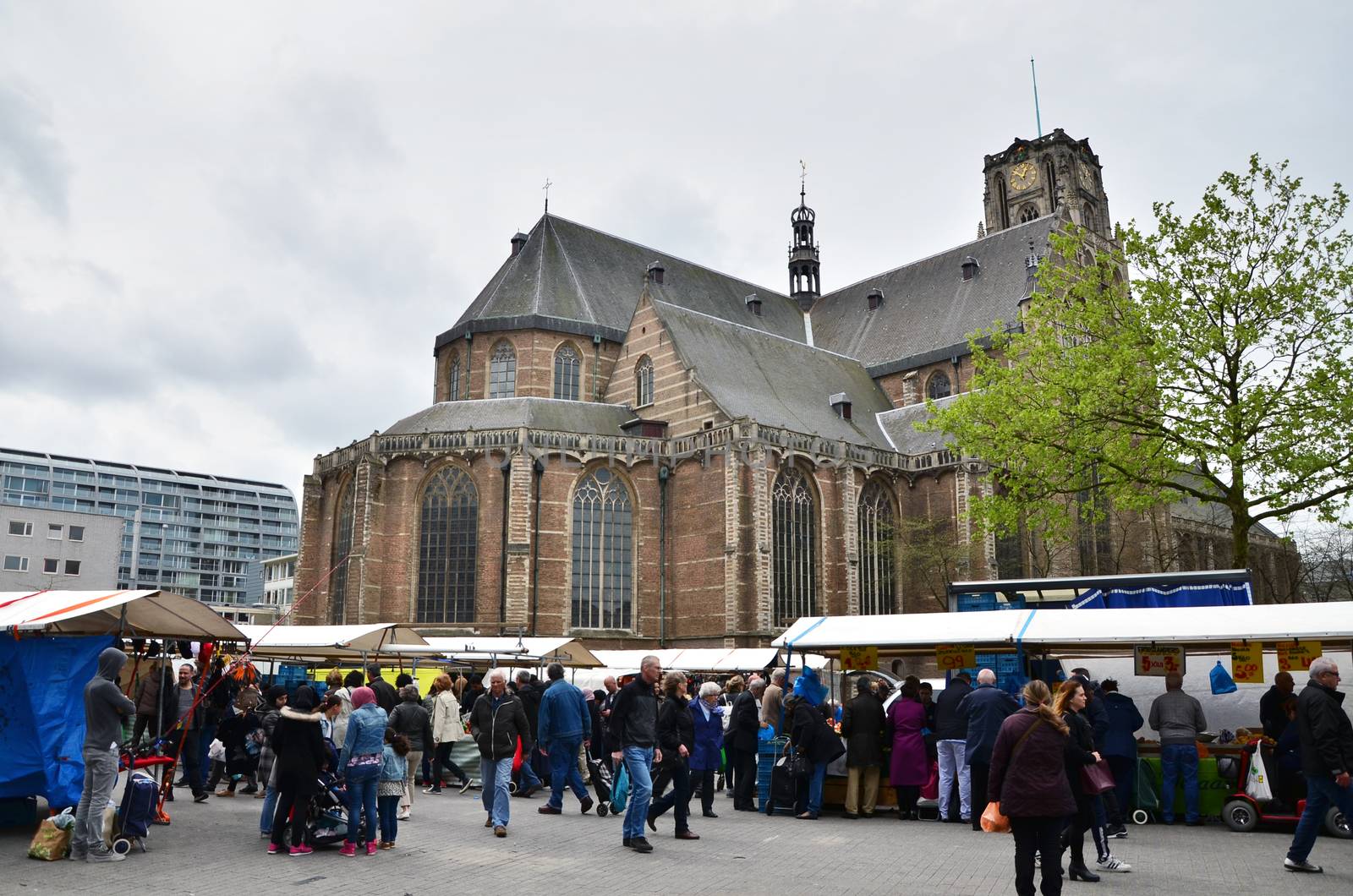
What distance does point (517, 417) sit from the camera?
35.6 m

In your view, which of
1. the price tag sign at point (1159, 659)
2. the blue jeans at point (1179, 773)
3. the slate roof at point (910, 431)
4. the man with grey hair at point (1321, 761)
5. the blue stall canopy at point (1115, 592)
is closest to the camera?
the man with grey hair at point (1321, 761)

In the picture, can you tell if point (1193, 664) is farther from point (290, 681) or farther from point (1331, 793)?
point (290, 681)

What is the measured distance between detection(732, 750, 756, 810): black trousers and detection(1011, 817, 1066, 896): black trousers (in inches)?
253

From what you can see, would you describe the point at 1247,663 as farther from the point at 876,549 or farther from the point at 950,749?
the point at 876,549

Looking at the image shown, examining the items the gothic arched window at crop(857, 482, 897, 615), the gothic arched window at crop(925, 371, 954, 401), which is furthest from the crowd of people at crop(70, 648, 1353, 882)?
the gothic arched window at crop(925, 371, 954, 401)

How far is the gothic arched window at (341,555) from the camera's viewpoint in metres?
34.5

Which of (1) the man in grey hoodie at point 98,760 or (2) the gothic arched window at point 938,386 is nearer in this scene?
(1) the man in grey hoodie at point 98,760

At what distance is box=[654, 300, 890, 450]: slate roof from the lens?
36.2 metres

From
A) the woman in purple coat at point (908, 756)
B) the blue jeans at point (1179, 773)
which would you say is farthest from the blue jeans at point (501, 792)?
the blue jeans at point (1179, 773)

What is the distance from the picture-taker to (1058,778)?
5.95 metres

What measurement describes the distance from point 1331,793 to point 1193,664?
20.4ft

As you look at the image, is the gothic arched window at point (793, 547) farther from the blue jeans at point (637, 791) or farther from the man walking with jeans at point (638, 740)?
the blue jeans at point (637, 791)

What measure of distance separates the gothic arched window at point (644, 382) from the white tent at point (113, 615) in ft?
89.6

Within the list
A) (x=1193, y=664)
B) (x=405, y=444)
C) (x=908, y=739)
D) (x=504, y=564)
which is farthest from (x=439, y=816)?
(x=405, y=444)
